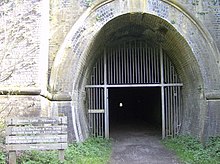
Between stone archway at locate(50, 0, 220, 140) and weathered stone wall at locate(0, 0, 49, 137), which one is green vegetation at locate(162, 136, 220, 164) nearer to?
stone archway at locate(50, 0, 220, 140)

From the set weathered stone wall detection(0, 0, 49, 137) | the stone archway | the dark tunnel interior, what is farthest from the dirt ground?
the dark tunnel interior

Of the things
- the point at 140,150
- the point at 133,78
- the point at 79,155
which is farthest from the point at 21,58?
the point at 133,78

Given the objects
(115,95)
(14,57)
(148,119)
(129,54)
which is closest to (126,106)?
(115,95)

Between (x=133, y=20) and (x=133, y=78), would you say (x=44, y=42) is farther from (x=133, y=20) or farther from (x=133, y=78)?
(x=133, y=78)

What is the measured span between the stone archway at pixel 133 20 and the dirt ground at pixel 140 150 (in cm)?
120

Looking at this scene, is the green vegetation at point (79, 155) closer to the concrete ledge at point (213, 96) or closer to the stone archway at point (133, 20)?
the stone archway at point (133, 20)

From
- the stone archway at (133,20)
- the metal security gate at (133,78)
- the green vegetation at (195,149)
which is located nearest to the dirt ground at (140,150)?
the green vegetation at (195,149)

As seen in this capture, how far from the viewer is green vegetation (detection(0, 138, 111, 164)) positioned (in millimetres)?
6297

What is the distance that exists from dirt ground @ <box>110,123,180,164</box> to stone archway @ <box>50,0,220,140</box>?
3.94 feet

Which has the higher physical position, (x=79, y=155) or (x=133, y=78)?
(x=133, y=78)

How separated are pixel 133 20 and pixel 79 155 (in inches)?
175

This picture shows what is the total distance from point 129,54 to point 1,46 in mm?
5286

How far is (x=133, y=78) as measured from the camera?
39.7 ft

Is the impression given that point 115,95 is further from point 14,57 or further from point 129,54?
point 14,57
